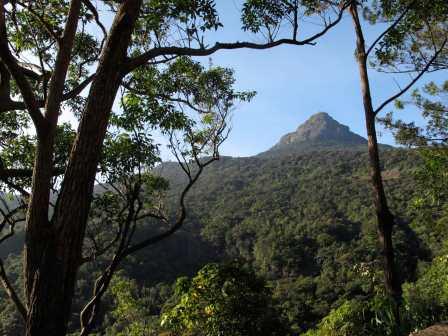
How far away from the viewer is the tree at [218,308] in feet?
23.2

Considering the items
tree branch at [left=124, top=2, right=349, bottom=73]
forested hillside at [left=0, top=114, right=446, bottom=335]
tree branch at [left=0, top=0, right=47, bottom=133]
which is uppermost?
tree branch at [left=124, top=2, right=349, bottom=73]

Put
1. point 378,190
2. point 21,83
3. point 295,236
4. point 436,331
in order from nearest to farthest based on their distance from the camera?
point 21,83
point 436,331
point 378,190
point 295,236

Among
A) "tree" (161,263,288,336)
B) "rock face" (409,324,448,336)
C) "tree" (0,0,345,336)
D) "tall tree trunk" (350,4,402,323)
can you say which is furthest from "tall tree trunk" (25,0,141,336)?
"tree" (161,263,288,336)

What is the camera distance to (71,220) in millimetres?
3064

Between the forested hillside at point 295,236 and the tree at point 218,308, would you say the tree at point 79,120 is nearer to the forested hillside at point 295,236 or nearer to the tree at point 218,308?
the tree at point 218,308

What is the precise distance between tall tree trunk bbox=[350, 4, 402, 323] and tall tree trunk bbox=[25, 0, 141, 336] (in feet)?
13.0

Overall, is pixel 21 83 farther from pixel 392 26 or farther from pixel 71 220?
pixel 392 26

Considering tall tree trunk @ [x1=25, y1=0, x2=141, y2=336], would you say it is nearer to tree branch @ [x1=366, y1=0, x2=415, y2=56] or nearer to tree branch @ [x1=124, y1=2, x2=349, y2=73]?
tree branch @ [x1=124, y1=2, x2=349, y2=73]

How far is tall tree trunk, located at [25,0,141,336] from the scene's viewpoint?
9.59 feet

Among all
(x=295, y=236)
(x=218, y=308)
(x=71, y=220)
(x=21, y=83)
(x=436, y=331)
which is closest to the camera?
(x=71, y=220)

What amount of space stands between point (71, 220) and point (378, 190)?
15.1 feet

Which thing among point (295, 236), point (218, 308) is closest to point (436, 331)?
point (218, 308)

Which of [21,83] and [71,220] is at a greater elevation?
[21,83]

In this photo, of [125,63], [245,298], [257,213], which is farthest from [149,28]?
[257,213]
